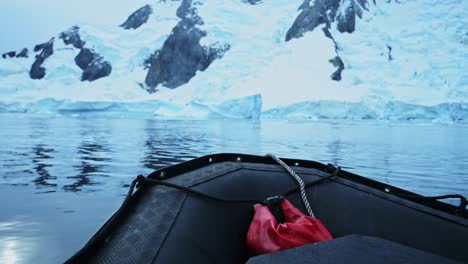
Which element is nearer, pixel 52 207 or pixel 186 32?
pixel 52 207

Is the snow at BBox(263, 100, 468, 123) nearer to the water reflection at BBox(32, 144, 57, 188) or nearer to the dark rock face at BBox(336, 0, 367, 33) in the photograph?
Result: the dark rock face at BBox(336, 0, 367, 33)

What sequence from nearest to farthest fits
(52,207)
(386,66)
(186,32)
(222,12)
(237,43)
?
(52,207)
(386,66)
(237,43)
(222,12)
(186,32)

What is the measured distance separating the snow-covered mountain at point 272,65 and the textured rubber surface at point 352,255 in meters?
21.3

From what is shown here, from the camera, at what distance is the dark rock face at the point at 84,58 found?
50.5 meters

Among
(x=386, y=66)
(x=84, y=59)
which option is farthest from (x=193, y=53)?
(x=386, y=66)

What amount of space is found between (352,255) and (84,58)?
55.5m

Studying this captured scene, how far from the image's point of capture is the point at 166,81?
4956 cm

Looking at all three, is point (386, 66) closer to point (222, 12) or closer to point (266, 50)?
point (266, 50)

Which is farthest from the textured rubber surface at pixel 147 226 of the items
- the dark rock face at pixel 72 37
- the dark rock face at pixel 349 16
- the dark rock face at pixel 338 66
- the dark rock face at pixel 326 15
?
the dark rock face at pixel 72 37

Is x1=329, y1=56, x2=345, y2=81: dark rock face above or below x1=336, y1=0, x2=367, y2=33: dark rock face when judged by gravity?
below

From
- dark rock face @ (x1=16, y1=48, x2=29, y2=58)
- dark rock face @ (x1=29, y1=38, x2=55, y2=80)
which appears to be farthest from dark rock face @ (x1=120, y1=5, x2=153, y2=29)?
dark rock face @ (x1=16, y1=48, x2=29, y2=58)

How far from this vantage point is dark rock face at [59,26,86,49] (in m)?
53.8

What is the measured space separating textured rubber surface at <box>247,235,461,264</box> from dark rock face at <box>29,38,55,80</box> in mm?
55004

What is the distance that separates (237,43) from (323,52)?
9.15 meters
